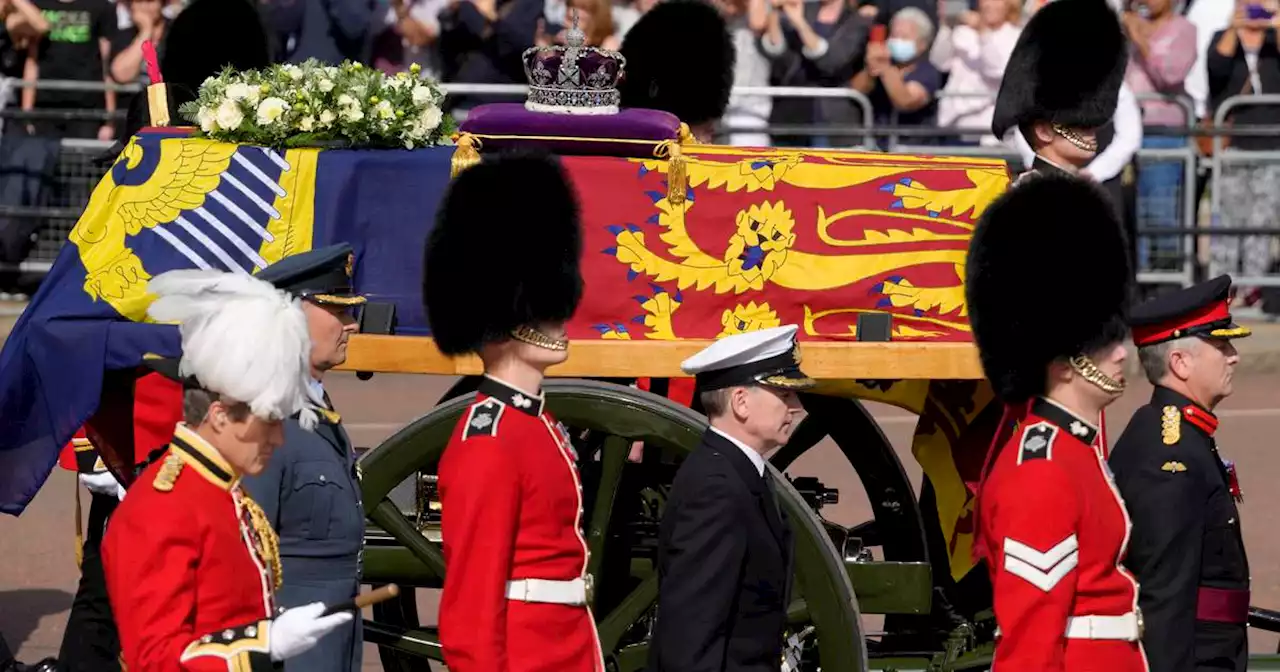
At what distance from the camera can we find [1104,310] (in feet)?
17.9

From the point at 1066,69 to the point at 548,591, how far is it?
2.60 m

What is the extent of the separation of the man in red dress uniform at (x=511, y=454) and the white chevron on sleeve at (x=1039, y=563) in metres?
0.97

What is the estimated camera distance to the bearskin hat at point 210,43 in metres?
7.86

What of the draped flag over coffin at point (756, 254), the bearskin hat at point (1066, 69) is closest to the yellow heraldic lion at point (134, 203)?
the draped flag over coffin at point (756, 254)

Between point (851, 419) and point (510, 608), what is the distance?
2483mm

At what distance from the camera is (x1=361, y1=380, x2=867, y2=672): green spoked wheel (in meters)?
6.28

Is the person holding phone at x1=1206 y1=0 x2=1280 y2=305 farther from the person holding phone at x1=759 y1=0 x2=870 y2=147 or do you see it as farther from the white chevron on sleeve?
the white chevron on sleeve

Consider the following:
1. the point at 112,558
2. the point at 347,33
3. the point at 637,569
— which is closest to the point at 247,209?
the point at 637,569

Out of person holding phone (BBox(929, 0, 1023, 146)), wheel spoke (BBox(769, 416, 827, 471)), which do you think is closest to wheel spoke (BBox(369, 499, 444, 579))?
wheel spoke (BBox(769, 416, 827, 471))

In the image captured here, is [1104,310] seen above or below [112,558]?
above

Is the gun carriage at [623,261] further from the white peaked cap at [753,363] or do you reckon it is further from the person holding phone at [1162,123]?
the person holding phone at [1162,123]

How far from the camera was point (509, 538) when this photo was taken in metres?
5.25

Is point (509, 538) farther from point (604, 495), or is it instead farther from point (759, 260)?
point (759, 260)

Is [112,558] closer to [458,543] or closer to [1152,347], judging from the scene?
[458,543]
